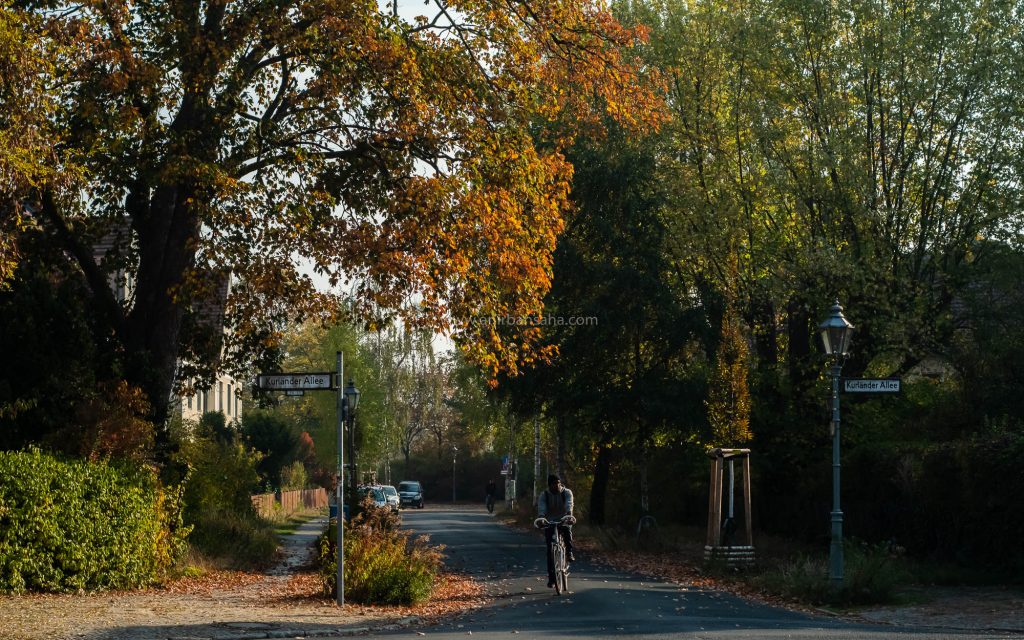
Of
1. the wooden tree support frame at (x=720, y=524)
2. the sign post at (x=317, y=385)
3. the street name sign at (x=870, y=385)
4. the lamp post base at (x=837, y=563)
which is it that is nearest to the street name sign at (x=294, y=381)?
the sign post at (x=317, y=385)

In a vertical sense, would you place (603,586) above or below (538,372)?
below

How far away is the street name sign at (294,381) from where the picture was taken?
1604cm

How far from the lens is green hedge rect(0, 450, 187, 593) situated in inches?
609

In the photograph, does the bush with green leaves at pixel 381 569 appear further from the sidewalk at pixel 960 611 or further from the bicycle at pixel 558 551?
the sidewalk at pixel 960 611

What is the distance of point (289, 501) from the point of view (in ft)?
182

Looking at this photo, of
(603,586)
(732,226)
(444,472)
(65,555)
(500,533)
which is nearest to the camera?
(65,555)

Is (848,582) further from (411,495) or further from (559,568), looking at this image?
(411,495)

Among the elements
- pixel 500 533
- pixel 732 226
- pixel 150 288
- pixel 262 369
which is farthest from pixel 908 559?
pixel 500 533

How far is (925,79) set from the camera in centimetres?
2919

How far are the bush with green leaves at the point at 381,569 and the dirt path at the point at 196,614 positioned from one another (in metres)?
0.37

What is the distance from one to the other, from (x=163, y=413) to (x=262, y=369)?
3.65 m

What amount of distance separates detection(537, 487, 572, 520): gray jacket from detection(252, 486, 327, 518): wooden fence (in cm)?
1808

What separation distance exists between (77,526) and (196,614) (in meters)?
2.88

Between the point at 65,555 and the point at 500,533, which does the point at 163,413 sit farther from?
the point at 500,533
